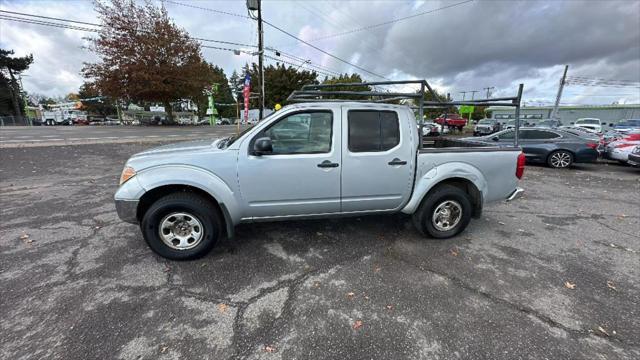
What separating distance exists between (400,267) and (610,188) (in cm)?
752

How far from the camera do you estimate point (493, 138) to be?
9.88 m

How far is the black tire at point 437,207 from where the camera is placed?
12.0ft

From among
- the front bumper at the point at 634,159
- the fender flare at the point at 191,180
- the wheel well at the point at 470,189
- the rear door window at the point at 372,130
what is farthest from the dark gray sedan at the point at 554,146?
the fender flare at the point at 191,180

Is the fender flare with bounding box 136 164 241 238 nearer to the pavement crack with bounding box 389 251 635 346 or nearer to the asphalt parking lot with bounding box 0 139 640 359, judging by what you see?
the asphalt parking lot with bounding box 0 139 640 359

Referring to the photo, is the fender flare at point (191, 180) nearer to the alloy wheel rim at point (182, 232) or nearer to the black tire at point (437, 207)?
the alloy wheel rim at point (182, 232)

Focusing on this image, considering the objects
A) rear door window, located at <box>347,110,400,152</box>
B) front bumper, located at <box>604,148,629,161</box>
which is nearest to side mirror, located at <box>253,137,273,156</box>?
rear door window, located at <box>347,110,400,152</box>

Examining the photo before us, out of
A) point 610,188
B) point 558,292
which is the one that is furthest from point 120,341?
point 610,188

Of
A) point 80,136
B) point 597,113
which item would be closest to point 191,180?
point 80,136

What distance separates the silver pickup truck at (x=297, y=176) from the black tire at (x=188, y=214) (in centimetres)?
1

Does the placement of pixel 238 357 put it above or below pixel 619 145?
below

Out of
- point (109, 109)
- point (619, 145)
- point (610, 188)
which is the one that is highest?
point (109, 109)

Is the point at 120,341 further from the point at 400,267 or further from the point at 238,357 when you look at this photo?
the point at 400,267

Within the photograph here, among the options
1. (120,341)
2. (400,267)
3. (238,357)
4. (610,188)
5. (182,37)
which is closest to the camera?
(238,357)

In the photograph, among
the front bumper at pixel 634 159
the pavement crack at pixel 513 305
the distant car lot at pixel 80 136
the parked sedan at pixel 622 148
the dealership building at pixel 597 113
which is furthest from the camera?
the dealership building at pixel 597 113
